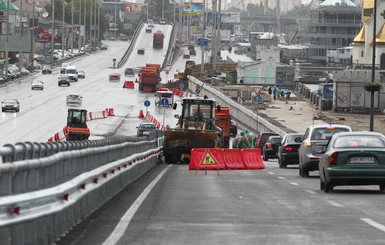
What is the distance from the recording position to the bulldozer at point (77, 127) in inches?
2519

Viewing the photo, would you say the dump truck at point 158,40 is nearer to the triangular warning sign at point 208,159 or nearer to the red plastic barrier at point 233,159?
the red plastic barrier at point 233,159

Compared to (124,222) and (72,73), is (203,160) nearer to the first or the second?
(124,222)

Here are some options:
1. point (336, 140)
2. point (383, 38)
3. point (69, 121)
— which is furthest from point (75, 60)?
point (336, 140)

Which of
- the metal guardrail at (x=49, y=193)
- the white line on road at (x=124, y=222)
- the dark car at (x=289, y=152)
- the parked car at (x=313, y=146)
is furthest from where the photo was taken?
the dark car at (x=289, y=152)

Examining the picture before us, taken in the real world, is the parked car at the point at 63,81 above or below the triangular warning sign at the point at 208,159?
below

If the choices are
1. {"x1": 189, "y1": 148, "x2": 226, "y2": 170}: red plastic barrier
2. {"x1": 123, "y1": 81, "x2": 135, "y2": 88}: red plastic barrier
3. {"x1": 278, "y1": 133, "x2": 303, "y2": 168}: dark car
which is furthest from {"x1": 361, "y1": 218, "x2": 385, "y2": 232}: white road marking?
{"x1": 123, "y1": 81, "x2": 135, "y2": 88}: red plastic barrier

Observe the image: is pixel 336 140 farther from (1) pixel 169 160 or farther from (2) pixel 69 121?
(2) pixel 69 121

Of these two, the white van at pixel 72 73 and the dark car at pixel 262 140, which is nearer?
the dark car at pixel 262 140

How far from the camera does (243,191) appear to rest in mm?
21234

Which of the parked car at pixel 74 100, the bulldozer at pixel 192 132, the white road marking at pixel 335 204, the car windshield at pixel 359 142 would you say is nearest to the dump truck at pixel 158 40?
the parked car at pixel 74 100

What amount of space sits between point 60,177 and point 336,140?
32.2 ft

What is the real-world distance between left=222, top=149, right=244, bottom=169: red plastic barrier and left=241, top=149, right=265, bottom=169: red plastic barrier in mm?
168

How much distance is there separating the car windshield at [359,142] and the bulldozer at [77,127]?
4306 centimetres

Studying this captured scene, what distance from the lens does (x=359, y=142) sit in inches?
845
